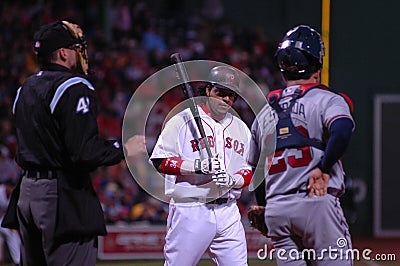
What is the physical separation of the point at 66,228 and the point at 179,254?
42.2 inches

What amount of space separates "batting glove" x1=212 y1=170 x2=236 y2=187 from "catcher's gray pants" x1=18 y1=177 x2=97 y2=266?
958 mm

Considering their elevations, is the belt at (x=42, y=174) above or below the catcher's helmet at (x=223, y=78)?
below

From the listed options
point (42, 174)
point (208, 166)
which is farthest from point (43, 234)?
point (208, 166)

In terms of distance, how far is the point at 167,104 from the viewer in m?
12.0

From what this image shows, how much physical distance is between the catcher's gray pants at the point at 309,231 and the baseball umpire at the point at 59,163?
96 centimetres

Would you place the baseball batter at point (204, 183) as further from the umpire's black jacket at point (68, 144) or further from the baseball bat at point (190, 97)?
the umpire's black jacket at point (68, 144)

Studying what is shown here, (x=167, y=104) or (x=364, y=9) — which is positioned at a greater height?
(x=364, y=9)

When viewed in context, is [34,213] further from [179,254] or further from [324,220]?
[324,220]

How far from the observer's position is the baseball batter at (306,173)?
411cm

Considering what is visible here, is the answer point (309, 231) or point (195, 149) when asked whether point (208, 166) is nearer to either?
point (195, 149)

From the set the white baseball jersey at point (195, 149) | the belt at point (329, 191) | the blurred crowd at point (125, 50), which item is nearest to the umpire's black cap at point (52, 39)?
the white baseball jersey at point (195, 149)

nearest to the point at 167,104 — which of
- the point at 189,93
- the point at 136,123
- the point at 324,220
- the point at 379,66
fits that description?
the point at 379,66

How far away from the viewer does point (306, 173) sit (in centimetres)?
416

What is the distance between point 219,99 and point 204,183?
1.87 ft
